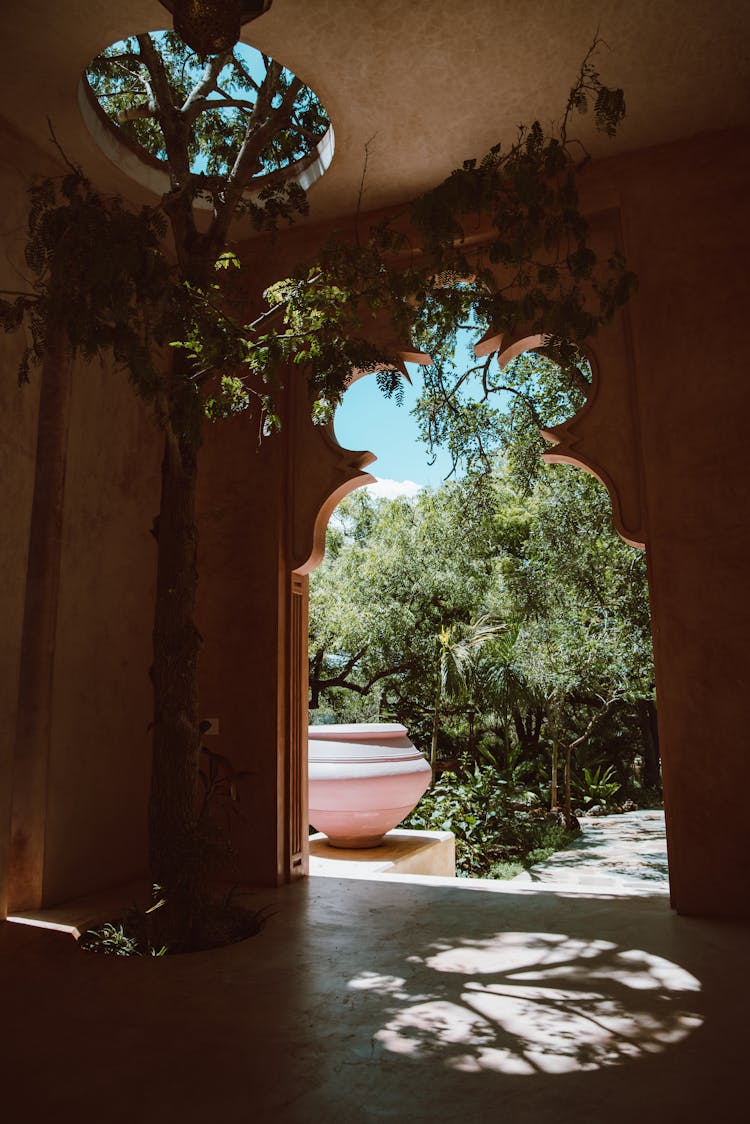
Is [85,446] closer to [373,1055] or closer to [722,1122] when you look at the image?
[373,1055]

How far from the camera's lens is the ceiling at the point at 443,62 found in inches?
146

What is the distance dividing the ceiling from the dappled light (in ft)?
13.8

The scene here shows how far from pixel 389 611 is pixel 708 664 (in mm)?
6749

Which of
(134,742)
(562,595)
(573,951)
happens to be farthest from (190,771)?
(562,595)

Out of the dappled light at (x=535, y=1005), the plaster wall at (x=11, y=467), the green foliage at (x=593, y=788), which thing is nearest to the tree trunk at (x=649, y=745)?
the green foliage at (x=593, y=788)

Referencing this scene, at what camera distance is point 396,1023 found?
252 centimetres

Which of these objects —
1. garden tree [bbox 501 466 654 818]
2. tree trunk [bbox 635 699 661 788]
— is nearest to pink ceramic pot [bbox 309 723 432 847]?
garden tree [bbox 501 466 654 818]

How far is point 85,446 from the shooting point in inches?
183

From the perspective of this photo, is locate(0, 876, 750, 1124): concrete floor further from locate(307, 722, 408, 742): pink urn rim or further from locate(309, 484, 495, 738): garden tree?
locate(309, 484, 495, 738): garden tree

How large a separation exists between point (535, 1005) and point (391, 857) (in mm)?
2913

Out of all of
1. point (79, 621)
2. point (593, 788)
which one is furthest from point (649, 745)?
point (79, 621)

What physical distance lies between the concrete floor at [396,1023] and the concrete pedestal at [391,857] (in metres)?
1.23

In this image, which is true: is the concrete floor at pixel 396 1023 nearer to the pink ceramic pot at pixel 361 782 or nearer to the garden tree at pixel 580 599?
the pink ceramic pot at pixel 361 782

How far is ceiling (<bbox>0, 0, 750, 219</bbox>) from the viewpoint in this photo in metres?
3.70
